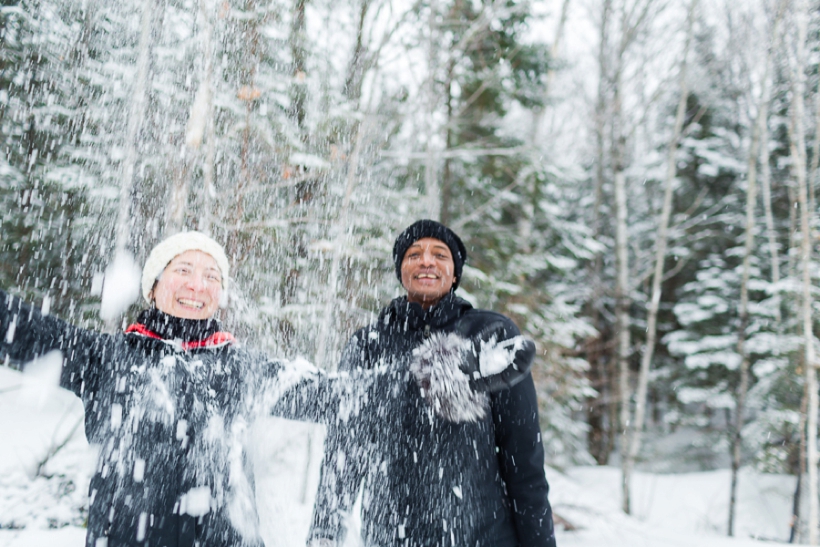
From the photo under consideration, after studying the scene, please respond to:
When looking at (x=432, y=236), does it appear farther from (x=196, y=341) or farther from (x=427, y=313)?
(x=196, y=341)

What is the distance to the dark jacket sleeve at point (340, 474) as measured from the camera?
6.10ft

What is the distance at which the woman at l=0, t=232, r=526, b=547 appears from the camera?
157 centimetres

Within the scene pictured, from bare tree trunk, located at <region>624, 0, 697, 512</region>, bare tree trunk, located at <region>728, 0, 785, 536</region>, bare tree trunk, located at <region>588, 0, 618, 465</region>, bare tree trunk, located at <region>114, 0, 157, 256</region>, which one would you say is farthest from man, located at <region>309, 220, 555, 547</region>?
bare tree trunk, located at <region>728, 0, 785, 536</region>

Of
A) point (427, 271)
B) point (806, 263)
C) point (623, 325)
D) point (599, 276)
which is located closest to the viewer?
point (427, 271)

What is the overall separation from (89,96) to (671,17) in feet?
42.0

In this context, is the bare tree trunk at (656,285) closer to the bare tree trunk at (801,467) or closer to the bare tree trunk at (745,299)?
the bare tree trunk at (745,299)

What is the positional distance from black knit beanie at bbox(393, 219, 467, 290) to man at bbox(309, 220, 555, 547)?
0.86ft

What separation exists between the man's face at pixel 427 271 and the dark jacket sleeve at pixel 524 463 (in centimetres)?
53

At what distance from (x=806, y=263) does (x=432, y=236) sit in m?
9.84

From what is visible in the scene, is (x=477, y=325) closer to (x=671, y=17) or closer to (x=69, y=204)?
(x=69, y=204)

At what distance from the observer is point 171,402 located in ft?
5.56

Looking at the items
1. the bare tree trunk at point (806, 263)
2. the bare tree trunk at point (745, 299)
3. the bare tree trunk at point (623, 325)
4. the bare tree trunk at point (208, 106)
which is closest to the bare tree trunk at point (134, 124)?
the bare tree trunk at point (208, 106)

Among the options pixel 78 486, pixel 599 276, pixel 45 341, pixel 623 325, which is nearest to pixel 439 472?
pixel 45 341

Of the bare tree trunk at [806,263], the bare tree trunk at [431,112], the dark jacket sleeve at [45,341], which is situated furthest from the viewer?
the bare tree trunk at [806,263]
